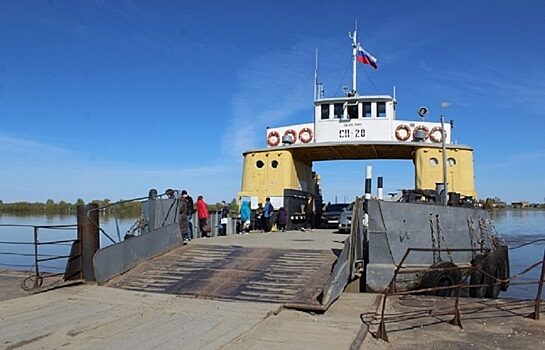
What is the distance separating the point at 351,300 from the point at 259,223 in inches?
407

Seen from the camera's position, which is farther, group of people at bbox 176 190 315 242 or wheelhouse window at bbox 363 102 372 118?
wheelhouse window at bbox 363 102 372 118

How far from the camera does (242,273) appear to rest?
28.2ft

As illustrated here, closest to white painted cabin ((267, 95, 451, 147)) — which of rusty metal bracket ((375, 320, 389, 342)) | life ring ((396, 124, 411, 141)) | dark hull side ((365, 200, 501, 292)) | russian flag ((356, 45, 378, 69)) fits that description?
life ring ((396, 124, 411, 141))

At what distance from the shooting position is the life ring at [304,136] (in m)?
18.3

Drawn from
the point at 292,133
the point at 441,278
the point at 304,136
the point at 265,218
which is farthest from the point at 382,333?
the point at 292,133

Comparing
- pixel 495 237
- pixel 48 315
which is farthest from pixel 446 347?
pixel 495 237

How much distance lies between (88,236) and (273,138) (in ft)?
35.2

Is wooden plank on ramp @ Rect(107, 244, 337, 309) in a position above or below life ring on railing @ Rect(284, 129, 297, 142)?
below

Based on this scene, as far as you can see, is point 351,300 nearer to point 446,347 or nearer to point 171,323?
point 446,347

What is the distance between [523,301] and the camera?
7.41 metres

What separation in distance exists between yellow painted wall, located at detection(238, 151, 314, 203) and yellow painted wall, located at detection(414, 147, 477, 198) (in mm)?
4395

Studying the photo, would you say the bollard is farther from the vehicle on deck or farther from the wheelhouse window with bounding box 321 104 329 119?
the vehicle on deck

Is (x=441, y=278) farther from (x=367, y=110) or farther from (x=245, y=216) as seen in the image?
(x=367, y=110)

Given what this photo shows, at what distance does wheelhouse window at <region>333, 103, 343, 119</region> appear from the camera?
1841 centimetres
